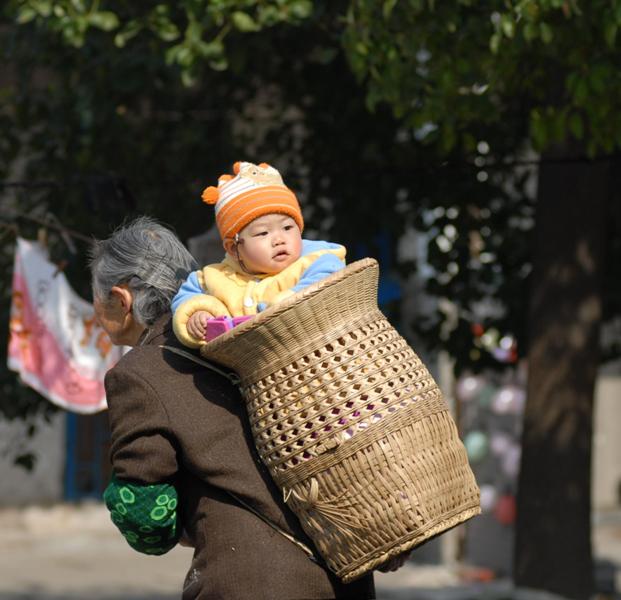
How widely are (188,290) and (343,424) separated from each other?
1.86 feet

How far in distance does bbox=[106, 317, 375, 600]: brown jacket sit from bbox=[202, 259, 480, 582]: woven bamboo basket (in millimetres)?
109

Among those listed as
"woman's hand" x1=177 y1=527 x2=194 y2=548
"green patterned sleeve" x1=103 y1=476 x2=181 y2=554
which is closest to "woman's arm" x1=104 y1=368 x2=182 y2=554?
"green patterned sleeve" x1=103 y1=476 x2=181 y2=554

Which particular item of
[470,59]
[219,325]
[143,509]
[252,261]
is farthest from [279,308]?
[470,59]

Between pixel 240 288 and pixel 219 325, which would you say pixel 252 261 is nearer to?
pixel 240 288

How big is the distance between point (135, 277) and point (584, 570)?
4424 millimetres

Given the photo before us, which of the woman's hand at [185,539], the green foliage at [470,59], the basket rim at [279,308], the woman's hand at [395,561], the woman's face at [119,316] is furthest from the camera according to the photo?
the green foliage at [470,59]

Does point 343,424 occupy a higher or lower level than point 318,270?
lower

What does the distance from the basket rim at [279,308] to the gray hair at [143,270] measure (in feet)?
1.37

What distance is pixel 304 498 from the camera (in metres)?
3.05

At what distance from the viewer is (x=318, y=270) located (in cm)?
318

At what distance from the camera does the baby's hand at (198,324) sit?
10.2 feet

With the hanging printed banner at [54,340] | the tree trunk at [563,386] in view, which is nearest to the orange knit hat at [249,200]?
the hanging printed banner at [54,340]

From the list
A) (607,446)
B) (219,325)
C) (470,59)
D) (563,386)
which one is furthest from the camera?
(607,446)

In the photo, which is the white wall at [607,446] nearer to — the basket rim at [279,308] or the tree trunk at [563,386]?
→ the tree trunk at [563,386]
